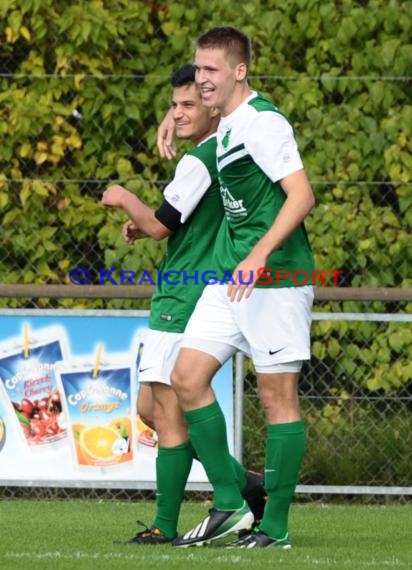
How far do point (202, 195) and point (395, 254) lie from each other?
361 centimetres

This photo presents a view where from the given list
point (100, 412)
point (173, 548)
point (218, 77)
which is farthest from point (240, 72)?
point (100, 412)

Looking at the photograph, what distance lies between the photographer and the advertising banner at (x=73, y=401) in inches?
330

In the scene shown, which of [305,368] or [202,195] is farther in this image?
[305,368]

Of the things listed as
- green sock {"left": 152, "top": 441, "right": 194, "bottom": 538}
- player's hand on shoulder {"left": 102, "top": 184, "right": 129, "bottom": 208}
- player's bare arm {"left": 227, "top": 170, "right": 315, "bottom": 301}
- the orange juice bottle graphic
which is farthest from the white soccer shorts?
the orange juice bottle graphic

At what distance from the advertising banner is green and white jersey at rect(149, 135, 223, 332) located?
236 centimetres

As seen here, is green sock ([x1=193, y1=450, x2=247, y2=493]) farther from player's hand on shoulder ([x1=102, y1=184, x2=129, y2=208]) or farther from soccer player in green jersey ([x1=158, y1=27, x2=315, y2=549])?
player's hand on shoulder ([x1=102, y1=184, x2=129, y2=208])

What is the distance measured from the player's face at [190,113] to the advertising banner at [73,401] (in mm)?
2531

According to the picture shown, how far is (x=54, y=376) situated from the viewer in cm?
838

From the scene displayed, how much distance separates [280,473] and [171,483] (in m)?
0.55

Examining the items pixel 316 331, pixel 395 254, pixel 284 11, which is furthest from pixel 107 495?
pixel 284 11

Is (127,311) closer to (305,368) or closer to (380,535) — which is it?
(305,368)

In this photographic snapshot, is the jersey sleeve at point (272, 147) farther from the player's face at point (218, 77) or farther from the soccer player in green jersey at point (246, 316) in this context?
the player's face at point (218, 77)

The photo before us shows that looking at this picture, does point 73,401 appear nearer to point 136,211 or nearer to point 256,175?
point 136,211

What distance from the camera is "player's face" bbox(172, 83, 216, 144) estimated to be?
19.7 feet
